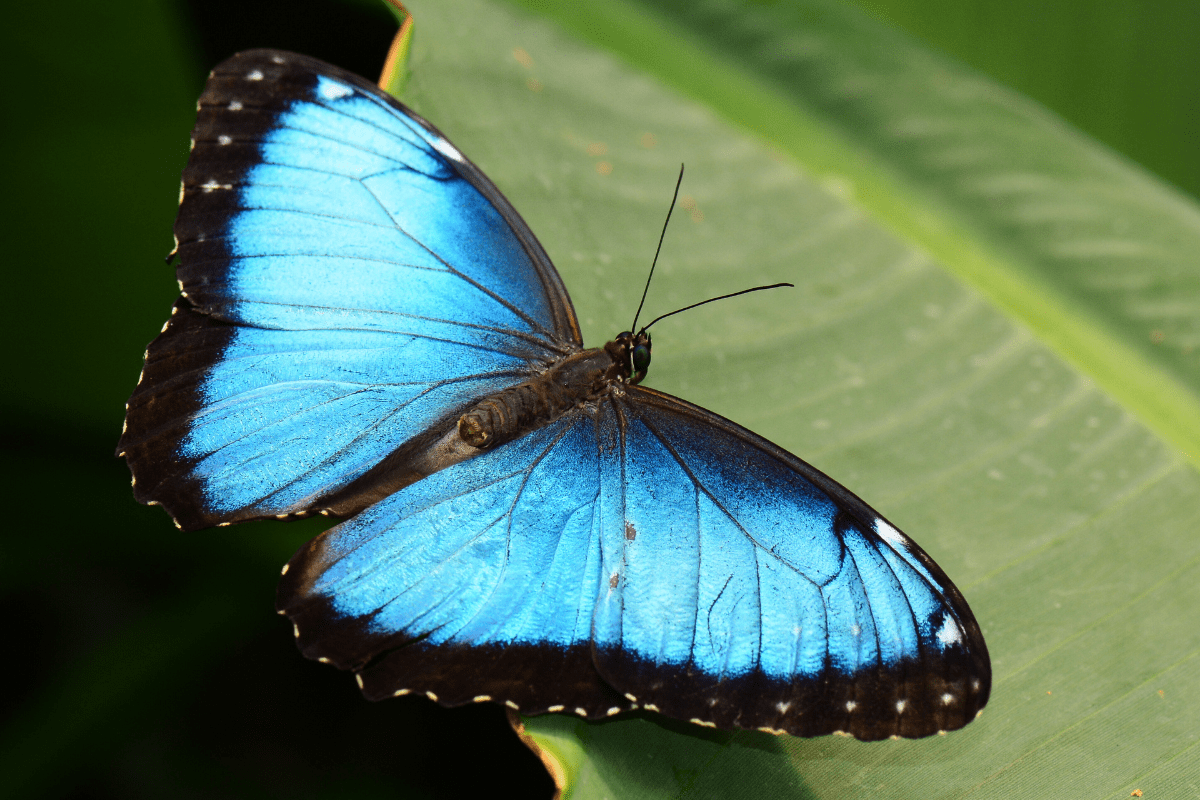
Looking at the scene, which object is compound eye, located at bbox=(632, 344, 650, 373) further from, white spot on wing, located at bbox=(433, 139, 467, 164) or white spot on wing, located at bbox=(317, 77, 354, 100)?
→ white spot on wing, located at bbox=(317, 77, 354, 100)

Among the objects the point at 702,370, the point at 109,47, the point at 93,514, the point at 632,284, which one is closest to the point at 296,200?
the point at 632,284

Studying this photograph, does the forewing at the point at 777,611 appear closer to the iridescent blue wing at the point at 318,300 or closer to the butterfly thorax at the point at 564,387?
the butterfly thorax at the point at 564,387

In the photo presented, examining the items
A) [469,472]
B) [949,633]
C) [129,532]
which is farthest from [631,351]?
[129,532]

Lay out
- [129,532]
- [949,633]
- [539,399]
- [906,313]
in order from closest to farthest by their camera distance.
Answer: [949,633]
[539,399]
[906,313]
[129,532]

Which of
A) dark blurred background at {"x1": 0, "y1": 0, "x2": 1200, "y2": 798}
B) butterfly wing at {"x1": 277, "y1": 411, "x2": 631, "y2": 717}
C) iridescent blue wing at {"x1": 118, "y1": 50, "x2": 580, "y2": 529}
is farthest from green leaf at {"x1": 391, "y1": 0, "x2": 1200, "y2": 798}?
dark blurred background at {"x1": 0, "y1": 0, "x2": 1200, "y2": 798}

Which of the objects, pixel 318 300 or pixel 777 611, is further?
pixel 318 300

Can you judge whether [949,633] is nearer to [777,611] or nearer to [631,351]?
[777,611]
